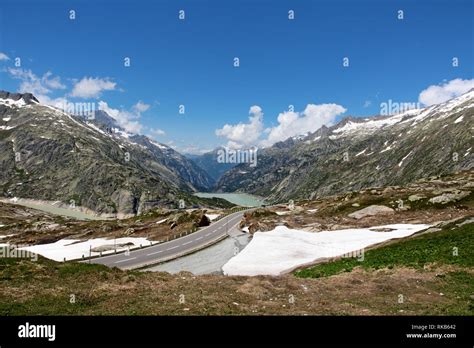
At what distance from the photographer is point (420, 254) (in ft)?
129

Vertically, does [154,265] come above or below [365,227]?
below

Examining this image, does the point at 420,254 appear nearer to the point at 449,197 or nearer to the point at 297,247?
the point at 297,247

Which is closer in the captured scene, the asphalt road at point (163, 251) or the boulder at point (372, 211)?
the asphalt road at point (163, 251)

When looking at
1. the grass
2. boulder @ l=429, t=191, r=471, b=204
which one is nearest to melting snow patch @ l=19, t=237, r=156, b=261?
the grass

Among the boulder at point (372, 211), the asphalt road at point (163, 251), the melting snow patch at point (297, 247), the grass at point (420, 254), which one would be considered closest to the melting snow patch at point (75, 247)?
the asphalt road at point (163, 251)

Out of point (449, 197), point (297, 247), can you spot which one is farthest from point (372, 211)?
point (297, 247)

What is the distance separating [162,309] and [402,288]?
1865 centimetres

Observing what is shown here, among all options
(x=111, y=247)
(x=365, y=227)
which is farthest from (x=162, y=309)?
(x=365, y=227)

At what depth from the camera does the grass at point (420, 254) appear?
35.9m

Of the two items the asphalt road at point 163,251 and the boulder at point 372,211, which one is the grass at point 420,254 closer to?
the asphalt road at point 163,251

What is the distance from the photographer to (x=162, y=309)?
79.6 feet

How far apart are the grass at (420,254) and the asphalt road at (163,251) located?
94.4 ft
